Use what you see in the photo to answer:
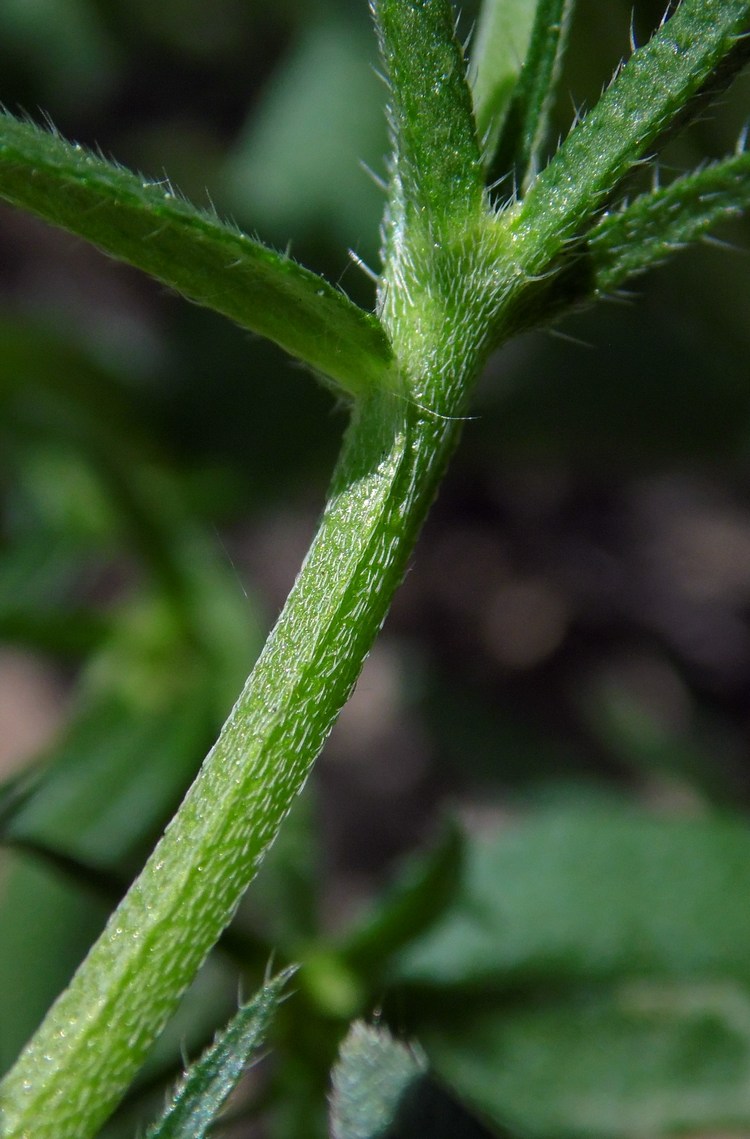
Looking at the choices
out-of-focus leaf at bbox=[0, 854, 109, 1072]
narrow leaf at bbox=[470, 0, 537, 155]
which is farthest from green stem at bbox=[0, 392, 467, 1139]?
out-of-focus leaf at bbox=[0, 854, 109, 1072]

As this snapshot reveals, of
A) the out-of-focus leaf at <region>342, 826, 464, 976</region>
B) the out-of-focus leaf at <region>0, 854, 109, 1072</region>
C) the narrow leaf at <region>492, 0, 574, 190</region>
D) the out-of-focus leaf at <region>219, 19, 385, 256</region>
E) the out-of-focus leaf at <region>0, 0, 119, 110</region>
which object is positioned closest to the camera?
the narrow leaf at <region>492, 0, 574, 190</region>

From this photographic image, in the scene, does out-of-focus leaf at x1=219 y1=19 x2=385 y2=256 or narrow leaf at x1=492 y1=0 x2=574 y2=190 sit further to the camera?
out-of-focus leaf at x1=219 y1=19 x2=385 y2=256

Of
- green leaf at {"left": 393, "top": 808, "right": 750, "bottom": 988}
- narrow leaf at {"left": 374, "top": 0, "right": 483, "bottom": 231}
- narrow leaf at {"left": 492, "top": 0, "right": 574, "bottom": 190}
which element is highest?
narrow leaf at {"left": 492, "top": 0, "right": 574, "bottom": 190}

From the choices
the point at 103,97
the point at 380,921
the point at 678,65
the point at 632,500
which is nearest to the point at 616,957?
the point at 380,921

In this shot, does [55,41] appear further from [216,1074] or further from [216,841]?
[216,1074]

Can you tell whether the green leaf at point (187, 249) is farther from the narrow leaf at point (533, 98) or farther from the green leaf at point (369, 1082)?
the green leaf at point (369, 1082)

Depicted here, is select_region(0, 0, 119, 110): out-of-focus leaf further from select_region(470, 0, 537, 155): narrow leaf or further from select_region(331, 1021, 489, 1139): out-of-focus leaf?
select_region(331, 1021, 489, 1139): out-of-focus leaf

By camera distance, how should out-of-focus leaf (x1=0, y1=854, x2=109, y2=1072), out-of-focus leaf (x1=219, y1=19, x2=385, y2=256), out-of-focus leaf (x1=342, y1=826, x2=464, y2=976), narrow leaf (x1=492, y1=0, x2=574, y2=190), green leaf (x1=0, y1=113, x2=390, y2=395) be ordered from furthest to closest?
out-of-focus leaf (x1=219, y1=19, x2=385, y2=256)
out-of-focus leaf (x1=0, y1=854, x2=109, y2=1072)
out-of-focus leaf (x1=342, y1=826, x2=464, y2=976)
narrow leaf (x1=492, y1=0, x2=574, y2=190)
green leaf (x1=0, y1=113, x2=390, y2=395)
